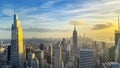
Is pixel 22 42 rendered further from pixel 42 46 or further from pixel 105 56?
pixel 105 56

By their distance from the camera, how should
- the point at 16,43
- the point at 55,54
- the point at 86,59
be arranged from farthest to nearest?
the point at 16,43
the point at 55,54
the point at 86,59

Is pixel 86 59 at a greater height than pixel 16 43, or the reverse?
pixel 16 43

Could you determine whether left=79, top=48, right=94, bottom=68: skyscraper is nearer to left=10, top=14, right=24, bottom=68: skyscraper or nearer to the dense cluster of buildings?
the dense cluster of buildings

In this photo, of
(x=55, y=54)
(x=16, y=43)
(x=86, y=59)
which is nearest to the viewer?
(x=86, y=59)

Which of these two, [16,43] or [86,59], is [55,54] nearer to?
[86,59]

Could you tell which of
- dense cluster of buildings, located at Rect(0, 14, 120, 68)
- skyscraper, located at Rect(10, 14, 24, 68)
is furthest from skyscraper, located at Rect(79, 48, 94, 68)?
skyscraper, located at Rect(10, 14, 24, 68)

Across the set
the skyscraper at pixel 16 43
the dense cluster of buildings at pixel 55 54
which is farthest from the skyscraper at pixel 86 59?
the skyscraper at pixel 16 43

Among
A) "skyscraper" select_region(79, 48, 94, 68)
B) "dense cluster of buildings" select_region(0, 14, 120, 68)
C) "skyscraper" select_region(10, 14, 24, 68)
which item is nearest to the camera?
"skyscraper" select_region(79, 48, 94, 68)

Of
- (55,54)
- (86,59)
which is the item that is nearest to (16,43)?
(55,54)
